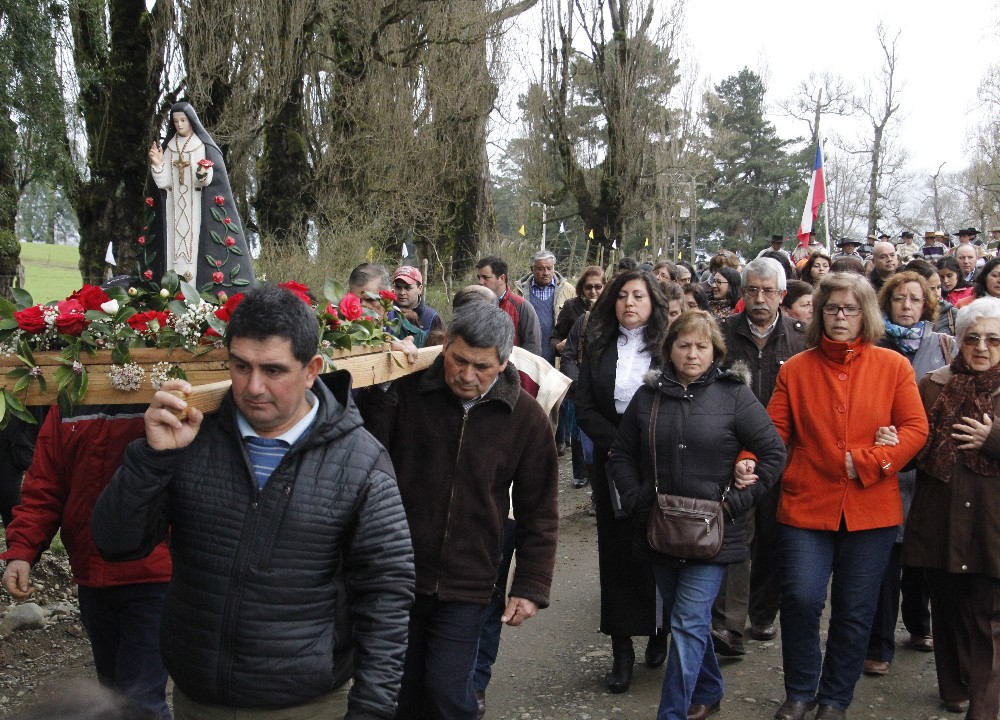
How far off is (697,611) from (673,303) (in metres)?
3.21

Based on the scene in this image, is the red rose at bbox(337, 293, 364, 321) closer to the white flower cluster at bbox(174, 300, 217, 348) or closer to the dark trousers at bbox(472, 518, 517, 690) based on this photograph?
the white flower cluster at bbox(174, 300, 217, 348)

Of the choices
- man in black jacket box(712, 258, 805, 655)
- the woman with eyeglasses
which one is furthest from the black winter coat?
the woman with eyeglasses

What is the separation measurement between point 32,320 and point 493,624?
8.90ft

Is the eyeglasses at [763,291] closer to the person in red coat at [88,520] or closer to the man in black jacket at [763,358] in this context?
the man in black jacket at [763,358]

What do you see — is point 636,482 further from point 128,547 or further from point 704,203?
point 704,203

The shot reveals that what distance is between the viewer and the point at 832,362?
4.96 m

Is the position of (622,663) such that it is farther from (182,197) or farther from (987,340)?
(182,197)

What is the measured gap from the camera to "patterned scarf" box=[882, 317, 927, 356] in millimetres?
5879

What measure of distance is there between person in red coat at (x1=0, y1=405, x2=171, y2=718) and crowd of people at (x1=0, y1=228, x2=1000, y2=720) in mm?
11

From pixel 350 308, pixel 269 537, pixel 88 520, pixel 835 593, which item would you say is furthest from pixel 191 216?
pixel 835 593

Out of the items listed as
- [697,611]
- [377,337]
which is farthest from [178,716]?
[697,611]

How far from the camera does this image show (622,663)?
18.2 feet

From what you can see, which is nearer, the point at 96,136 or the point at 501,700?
the point at 501,700

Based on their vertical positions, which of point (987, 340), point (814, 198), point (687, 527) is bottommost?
point (687, 527)
